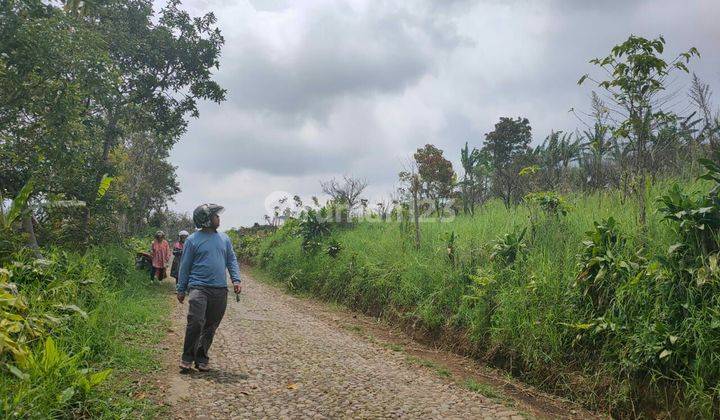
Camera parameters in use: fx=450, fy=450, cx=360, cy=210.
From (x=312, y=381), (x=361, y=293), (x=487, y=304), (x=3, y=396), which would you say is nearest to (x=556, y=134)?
(x=361, y=293)

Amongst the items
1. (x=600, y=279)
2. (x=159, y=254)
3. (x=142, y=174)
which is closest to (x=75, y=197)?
(x=159, y=254)

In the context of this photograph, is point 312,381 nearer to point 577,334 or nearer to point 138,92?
point 577,334

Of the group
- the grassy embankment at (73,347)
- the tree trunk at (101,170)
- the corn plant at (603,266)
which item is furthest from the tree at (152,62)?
the corn plant at (603,266)

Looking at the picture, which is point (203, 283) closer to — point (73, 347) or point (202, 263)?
point (202, 263)

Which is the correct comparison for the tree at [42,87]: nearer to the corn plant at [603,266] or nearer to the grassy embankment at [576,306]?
the grassy embankment at [576,306]

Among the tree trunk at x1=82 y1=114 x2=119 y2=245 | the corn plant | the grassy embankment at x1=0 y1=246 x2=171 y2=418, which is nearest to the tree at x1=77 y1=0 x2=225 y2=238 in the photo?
the tree trunk at x1=82 y1=114 x2=119 y2=245

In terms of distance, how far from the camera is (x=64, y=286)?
18.2ft

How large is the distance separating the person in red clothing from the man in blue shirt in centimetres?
767

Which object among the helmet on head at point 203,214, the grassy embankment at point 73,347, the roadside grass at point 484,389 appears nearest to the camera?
the grassy embankment at point 73,347

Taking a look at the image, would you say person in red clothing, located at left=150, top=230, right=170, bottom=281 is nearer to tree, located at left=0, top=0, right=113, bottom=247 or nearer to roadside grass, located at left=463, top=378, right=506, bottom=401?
tree, located at left=0, top=0, right=113, bottom=247

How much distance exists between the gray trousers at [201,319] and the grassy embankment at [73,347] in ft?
1.56

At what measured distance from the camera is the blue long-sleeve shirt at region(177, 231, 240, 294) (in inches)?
206

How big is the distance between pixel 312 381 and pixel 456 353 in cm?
232

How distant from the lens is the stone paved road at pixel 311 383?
4141 mm
